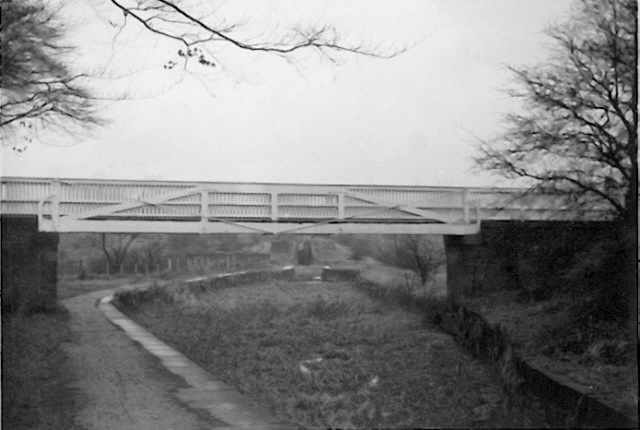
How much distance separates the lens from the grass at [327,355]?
2867mm

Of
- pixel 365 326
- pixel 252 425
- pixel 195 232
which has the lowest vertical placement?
pixel 252 425

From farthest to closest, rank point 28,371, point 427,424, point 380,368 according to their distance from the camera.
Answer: point 28,371, point 380,368, point 427,424

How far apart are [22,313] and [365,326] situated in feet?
5.67

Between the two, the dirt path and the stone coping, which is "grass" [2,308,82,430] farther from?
the stone coping

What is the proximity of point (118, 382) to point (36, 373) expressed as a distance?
0.42 m

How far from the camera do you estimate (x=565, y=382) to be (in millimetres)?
2859

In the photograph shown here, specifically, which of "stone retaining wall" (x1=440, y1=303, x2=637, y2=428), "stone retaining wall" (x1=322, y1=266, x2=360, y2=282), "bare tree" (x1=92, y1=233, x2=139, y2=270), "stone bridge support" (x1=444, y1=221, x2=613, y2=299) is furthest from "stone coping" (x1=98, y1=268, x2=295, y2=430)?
"stone bridge support" (x1=444, y1=221, x2=613, y2=299)

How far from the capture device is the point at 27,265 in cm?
324

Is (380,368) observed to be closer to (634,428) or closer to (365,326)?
(365,326)

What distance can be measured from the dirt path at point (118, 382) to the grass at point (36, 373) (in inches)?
2.3

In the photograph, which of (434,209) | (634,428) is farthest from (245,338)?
(634,428)

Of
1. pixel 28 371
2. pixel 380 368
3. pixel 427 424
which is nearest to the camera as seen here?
pixel 427 424

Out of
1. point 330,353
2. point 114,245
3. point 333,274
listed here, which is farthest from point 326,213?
point 114,245

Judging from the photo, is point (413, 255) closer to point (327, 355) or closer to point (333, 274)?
point (333, 274)
